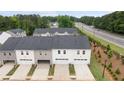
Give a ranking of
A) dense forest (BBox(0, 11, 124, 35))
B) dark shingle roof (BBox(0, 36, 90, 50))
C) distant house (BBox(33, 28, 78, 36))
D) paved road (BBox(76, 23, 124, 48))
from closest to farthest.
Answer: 1. dense forest (BBox(0, 11, 124, 35))
2. paved road (BBox(76, 23, 124, 48))
3. distant house (BBox(33, 28, 78, 36))
4. dark shingle roof (BBox(0, 36, 90, 50))

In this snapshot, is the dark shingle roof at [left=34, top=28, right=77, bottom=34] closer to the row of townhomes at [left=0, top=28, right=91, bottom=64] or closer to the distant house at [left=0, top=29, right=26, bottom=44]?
the row of townhomes at [left=0, top=28, right=91, bottom=64]

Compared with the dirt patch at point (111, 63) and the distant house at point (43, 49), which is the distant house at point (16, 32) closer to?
the distant house at point (43, 49)

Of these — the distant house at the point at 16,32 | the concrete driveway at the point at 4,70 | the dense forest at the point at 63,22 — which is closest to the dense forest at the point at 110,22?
the dense forest at the point at 63,22

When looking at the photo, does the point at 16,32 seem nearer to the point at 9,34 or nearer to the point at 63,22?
the point at 9,34

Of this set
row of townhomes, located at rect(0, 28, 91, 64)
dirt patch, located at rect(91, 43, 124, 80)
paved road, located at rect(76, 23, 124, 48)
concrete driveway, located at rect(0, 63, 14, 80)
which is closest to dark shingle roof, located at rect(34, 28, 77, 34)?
Result: row of townhomes, located at rect(0, 28, 91, 64)

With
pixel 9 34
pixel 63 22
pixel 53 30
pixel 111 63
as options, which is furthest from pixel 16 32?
pixel 111 63

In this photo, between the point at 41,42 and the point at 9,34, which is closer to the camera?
the point at 9,34

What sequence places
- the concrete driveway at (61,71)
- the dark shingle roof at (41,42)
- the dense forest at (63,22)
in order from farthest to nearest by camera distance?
the concrete driveway at (61,71) < the dark shingle roof at (41,42) < the dense forest at (63,22)

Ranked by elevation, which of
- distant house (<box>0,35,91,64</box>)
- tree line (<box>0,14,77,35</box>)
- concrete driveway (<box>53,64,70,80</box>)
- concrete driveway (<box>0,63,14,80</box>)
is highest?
tree line (<box>0,14,77,35</box>)
